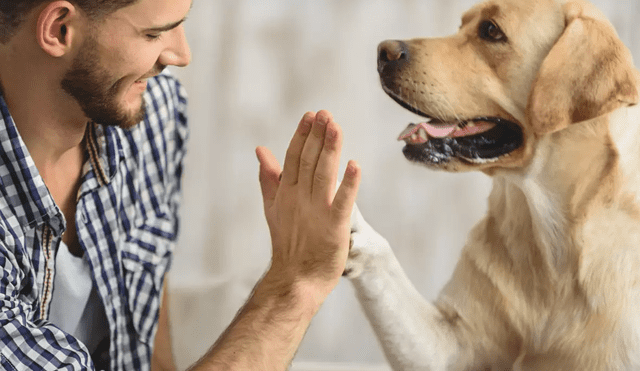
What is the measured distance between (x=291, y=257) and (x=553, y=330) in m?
0.41

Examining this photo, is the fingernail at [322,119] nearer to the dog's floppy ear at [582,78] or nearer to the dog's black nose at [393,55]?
the dog's black nose at [393,55]

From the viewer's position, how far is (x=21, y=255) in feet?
3.53

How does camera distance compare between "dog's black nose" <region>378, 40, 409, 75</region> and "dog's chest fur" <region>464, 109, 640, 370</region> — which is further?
"dog's black nose" <region>378, 40, 409, 75</region>

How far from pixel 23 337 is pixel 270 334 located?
370mm

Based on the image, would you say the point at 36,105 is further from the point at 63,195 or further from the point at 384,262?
the point at 384,262

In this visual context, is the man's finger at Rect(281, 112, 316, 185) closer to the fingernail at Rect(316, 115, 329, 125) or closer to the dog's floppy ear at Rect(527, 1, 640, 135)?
the fingernail at Rect(316, 115, 329, 125)

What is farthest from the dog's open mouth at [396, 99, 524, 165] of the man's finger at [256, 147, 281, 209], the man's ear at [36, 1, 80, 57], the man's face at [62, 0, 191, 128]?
the man's ear at [36, 1, 80, 57]

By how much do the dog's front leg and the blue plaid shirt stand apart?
47cm

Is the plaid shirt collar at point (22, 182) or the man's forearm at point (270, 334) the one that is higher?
the plaid shirt collar at point (22, 182)

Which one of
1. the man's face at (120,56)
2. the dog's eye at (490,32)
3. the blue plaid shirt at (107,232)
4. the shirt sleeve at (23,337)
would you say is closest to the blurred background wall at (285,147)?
the blue plaid shirt at (107,232)

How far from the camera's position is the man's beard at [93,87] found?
1.14m

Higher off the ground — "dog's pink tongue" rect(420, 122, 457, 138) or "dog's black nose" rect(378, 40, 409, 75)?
"dog's black nose" rect(378, 40, 409, 75)

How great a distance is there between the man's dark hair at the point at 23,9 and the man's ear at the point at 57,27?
0.06 ft

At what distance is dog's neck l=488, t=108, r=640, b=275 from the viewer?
959 mm
